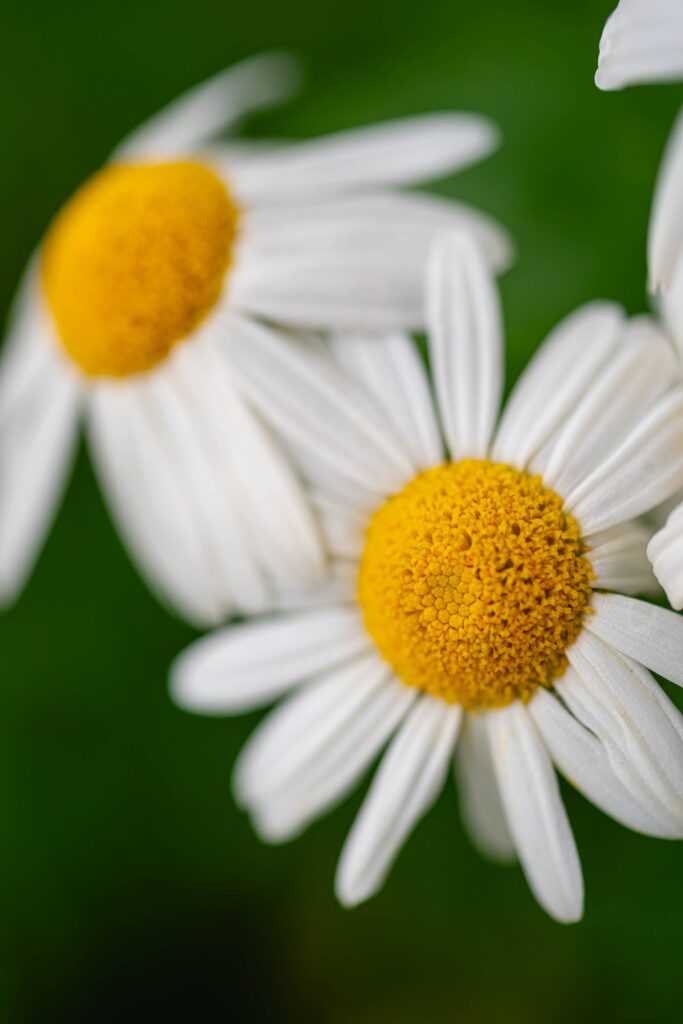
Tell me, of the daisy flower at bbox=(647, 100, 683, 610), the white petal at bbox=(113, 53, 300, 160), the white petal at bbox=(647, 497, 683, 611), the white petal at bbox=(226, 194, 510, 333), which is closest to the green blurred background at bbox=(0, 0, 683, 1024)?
the white petal at bbox=(113, 53, 300, 160)

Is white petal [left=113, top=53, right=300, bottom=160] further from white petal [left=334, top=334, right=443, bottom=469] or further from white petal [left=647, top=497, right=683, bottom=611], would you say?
white petal [left=647, top=497, right=683, bottom=611]

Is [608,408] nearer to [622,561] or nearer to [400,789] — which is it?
[622,561]

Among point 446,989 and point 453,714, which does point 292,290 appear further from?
point 446,989

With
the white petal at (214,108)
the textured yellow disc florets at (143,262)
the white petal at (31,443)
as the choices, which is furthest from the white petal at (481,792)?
the white petal at (214,108)

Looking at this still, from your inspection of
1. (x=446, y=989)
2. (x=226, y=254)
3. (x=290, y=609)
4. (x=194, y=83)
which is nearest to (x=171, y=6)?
(x=194, y=83)

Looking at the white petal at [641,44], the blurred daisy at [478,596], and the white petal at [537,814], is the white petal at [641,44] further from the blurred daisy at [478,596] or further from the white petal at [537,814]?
the white petal at [537,814]
